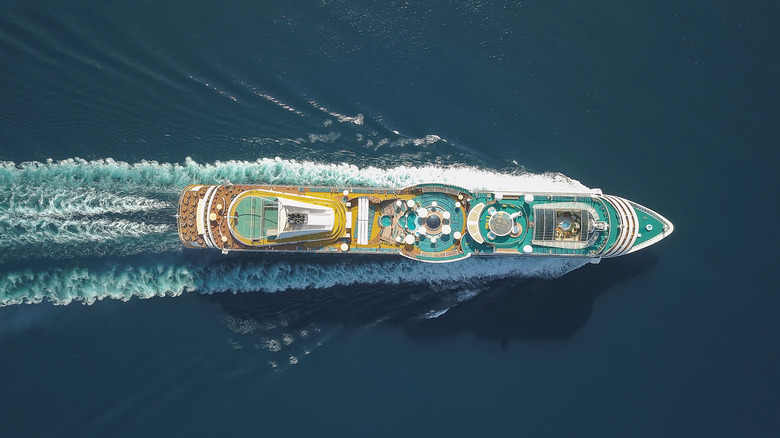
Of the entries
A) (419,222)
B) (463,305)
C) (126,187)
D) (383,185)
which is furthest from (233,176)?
(463,305)

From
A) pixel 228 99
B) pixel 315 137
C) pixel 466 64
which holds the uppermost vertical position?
pixel 466 64

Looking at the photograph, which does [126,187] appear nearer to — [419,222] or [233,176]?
[233,176]

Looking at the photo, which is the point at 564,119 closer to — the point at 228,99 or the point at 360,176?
the point at 360,176

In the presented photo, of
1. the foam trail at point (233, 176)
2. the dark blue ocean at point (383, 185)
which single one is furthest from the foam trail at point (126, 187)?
the dark blue ocean at point (383, 185)

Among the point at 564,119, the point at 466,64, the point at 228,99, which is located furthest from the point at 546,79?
the point at 228,99

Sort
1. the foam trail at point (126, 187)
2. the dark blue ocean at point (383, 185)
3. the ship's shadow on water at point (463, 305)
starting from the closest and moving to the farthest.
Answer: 1. the dark blue ocean at point (383, 185)
2. the foam trail at point (126, 187)
3. the ship's shadow on water at point (463, 305)

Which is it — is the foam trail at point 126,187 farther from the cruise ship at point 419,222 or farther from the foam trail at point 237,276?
the cruise ship at point 419,222
